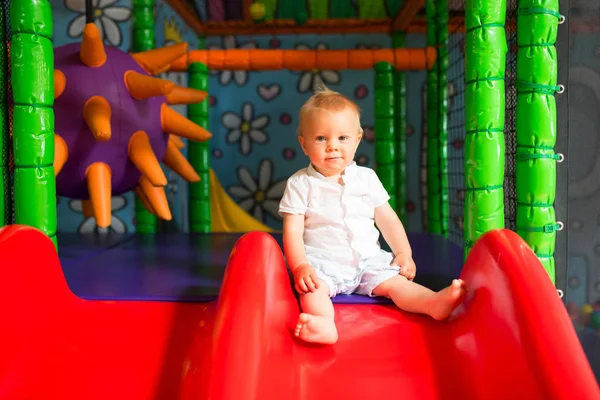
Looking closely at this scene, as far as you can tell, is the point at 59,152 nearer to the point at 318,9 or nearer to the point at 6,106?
the point at 6,106

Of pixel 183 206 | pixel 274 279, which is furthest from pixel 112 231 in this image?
pixel 274 279

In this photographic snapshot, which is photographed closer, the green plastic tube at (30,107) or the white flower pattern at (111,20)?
the green plastic tube at (30,107)

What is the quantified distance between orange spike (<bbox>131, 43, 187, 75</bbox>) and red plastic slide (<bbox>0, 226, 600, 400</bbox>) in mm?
1014

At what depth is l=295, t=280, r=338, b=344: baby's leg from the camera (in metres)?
1.06

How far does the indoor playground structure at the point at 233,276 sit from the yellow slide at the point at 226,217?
1164mm

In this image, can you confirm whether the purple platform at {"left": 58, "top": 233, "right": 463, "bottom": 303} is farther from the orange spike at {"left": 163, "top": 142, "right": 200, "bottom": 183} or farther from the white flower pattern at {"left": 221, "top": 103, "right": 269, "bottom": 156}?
the white flower pattern at {"left": 221, "top": 103, "right": 269, "bottom": 156}

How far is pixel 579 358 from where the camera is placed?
2.77 ft

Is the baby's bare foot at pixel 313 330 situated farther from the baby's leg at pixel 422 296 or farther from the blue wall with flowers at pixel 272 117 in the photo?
the blue wall with flowers at pixel 272 117

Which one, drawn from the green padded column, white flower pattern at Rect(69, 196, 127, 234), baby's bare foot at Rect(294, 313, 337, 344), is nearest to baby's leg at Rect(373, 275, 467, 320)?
baby's bare foot at Rect(294, 313, 337, 344)

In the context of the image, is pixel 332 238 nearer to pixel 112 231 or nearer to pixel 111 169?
pixel 111 169

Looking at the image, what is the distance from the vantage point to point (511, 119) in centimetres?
146

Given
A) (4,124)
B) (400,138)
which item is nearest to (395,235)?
(4,124)

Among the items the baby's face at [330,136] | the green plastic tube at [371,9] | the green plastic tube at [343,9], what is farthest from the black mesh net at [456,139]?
the baby's face at [330,136]

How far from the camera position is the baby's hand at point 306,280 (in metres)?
1.17
